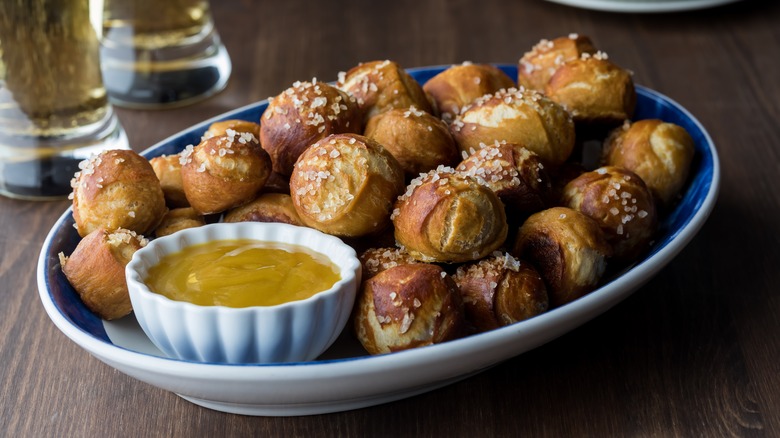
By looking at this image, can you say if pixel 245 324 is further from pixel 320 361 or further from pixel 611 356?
pixel 611 356

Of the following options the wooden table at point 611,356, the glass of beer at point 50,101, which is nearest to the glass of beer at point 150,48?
the wooden table at point 611,356

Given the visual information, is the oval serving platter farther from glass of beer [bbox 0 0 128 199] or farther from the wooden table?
glass of beer [bbox 0 0 128 199]

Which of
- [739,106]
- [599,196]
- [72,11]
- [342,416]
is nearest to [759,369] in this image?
[599,196]

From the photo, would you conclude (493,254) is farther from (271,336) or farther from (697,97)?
(697,97)

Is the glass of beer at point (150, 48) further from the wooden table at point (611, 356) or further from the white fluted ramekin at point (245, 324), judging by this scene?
the white fluted ramekin at point (245, 324)

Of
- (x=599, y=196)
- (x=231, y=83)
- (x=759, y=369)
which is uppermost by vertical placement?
(x=599, y=196)

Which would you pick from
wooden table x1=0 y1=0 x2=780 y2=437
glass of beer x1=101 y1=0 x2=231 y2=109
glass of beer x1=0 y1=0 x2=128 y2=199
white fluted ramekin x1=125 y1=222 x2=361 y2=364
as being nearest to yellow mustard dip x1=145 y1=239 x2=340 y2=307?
white fluted ramekin x1=125 y1=222 x2=361 y2=364
